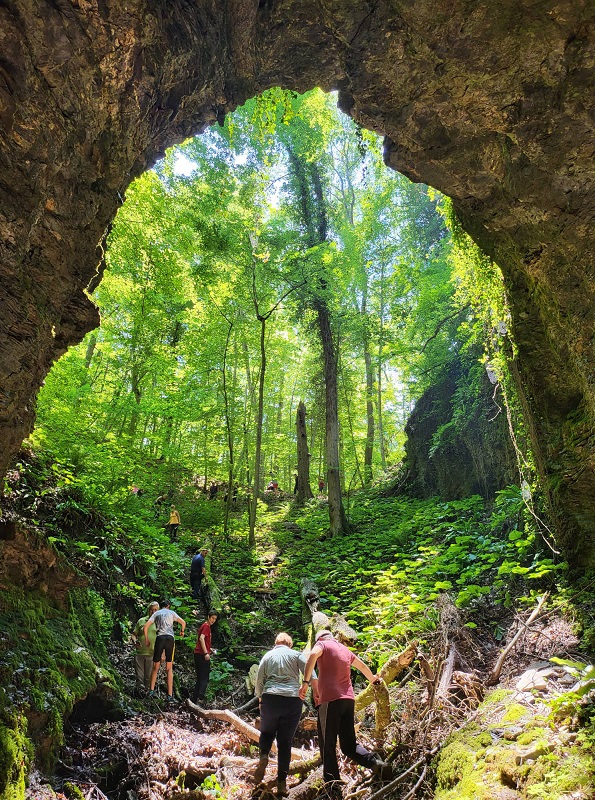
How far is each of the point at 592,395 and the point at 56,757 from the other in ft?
22.7

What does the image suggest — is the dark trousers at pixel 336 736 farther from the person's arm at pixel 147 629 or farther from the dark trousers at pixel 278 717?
the person's arm at pixel 147 629

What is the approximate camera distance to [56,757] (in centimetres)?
411

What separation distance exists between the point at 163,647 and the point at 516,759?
5178mm

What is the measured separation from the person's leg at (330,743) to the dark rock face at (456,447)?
21.5ft

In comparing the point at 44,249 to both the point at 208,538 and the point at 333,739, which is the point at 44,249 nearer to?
the point at 333,739

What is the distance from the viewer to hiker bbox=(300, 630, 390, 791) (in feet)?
13.4

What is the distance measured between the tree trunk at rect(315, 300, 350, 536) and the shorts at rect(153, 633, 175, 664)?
7.53 metres

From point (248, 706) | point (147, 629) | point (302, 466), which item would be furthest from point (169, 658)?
point (302, 466)

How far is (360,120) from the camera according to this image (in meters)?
6.36

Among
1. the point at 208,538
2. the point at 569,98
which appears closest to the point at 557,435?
the point at 569,98

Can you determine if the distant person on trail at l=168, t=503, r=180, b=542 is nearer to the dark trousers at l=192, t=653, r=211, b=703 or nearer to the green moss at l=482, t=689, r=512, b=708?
the dark trousers at l=192, t=653, r=211, b=703

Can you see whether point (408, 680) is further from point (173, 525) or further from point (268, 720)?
point (173, 525)

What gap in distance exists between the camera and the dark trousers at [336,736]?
4109 millimetres

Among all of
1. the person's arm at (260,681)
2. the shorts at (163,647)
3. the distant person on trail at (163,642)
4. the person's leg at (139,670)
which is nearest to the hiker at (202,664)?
the distant person on trail at (163,642)
